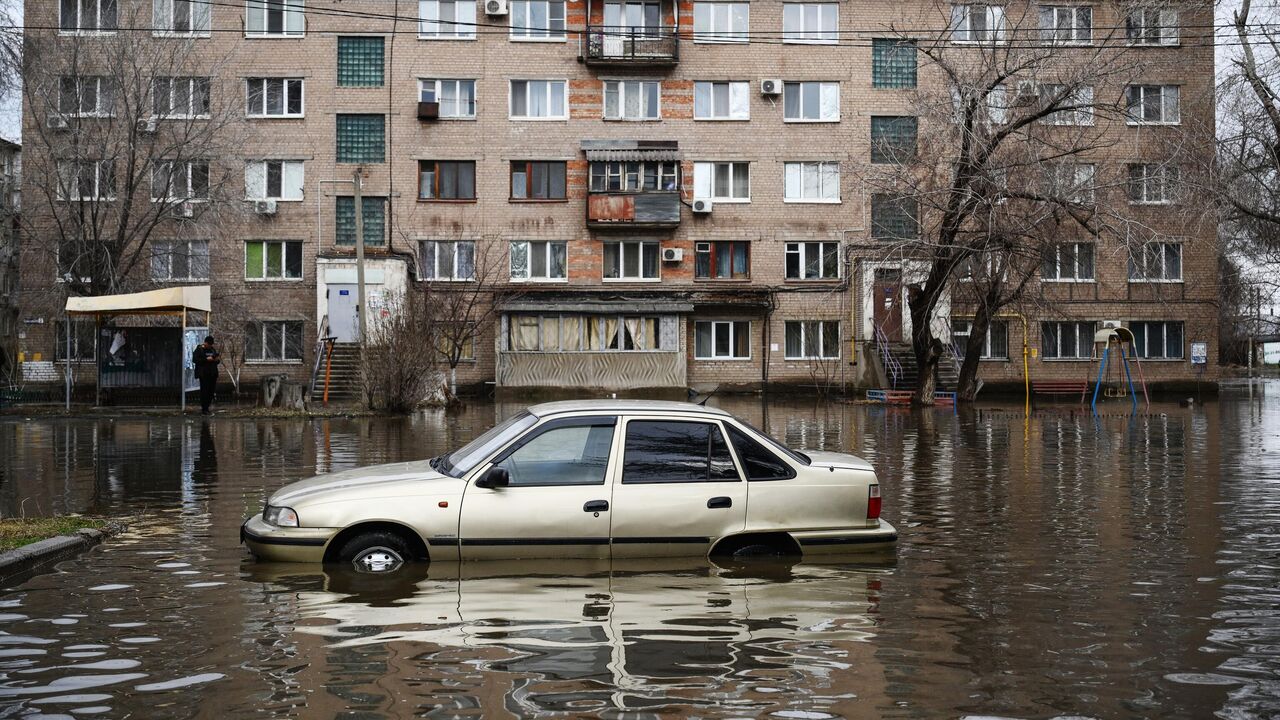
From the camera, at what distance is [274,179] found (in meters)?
45.8

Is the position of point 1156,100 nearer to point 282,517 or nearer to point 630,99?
point 630,99

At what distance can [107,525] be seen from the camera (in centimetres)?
1088

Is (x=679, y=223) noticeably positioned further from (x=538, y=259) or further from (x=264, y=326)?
(x=264, y=326)

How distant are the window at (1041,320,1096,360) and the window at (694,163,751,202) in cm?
1313

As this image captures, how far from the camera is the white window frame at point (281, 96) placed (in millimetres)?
45375

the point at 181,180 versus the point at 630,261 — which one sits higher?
the point at 181,180

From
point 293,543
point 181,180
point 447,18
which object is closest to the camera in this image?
point 293,543

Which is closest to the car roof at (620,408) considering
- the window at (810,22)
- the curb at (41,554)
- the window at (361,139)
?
the curb at (41,554)

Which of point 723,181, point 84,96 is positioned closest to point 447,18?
point 723,181

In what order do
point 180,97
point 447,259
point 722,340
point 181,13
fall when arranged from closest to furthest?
point 180,97, point 181,13, point 447,259, point 722,340

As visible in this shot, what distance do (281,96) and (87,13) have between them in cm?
762

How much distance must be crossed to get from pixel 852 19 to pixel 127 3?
27220 mm

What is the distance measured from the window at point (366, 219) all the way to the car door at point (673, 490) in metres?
38.0

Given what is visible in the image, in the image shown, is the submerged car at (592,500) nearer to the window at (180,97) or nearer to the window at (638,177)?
the window at (180,97)
